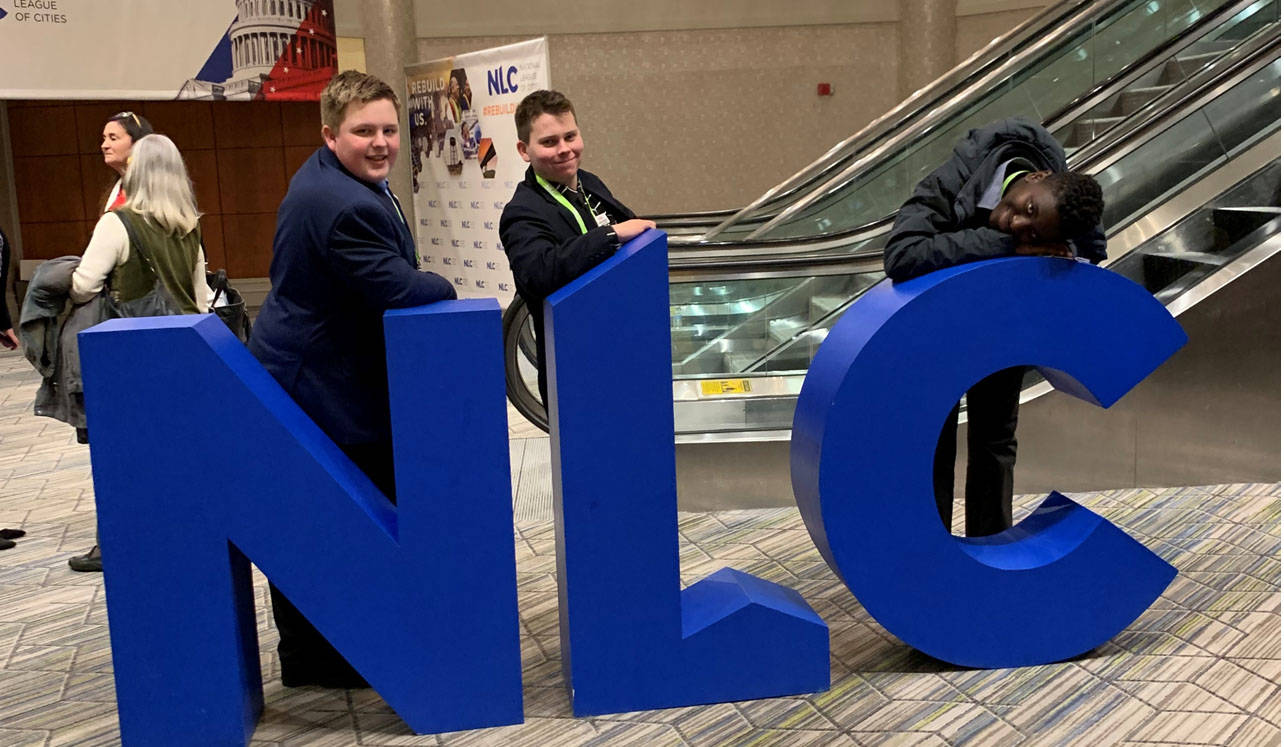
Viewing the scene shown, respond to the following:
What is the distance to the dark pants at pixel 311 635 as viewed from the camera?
3.03 m

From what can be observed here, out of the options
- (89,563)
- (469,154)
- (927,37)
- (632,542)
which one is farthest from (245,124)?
(632,542)

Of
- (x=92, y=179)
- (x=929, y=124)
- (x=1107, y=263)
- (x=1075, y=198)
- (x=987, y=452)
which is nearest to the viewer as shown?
(x=1075, y=198)

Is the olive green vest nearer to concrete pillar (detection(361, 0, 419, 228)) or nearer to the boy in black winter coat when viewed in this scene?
the boy in black winter coat

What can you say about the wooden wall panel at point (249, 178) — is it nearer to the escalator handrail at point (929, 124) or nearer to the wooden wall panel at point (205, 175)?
the wooden wall panel at point (205, 175)

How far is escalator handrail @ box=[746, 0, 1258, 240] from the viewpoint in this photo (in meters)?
6.57

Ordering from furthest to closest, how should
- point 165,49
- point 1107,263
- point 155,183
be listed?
1. point 165,49
2. point 1107,263
3. point 155,183

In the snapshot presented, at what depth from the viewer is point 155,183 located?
3951 millimetres

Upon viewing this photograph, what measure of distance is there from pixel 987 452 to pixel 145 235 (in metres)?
2.79

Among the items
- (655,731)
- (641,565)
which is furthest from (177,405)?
(655,731)

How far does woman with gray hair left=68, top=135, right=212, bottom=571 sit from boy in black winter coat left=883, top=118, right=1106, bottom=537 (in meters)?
2.43

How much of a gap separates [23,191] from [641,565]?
10.7 metres

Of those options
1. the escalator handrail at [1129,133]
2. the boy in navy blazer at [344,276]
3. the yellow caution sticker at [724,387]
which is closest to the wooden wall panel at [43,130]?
the escalator handrail at [1129,133]

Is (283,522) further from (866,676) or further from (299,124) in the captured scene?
(299,124)

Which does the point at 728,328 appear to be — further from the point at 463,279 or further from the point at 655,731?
the point at 463,279
